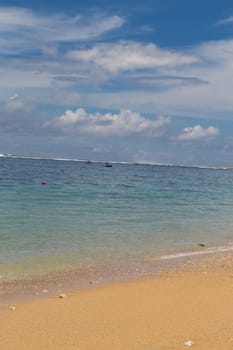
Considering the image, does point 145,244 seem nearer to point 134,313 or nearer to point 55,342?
point 134,313

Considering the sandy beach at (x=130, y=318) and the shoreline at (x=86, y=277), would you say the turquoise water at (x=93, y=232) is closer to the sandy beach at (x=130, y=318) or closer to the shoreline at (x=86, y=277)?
the shoreline at (x=86, y=277)

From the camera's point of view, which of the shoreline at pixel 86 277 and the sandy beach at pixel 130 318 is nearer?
the sandy beach at pixel 130 318

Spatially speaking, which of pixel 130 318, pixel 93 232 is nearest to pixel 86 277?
pixel 130 318

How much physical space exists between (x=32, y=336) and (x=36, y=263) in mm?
6209

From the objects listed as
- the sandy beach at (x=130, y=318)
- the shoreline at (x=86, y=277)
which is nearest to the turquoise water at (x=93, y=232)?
the shoreline at (x=86, y=277)

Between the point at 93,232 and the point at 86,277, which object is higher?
the point at 93,232

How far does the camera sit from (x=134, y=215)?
26.2 meters

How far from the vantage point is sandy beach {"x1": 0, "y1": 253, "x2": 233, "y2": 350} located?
721 centimetres

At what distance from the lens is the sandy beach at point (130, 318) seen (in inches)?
284

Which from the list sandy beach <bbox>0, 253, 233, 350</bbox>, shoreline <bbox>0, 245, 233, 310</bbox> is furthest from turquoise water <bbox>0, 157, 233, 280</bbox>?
sandy beach <bbox>0, 253, 233, 350</bbox>

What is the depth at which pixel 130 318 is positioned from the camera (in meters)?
8.52

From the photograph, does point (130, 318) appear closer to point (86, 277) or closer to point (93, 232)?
point (86, 277)

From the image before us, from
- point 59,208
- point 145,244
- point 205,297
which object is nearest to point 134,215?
point 59,208

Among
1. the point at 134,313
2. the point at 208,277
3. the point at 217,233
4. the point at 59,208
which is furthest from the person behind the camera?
the point at 59,208
